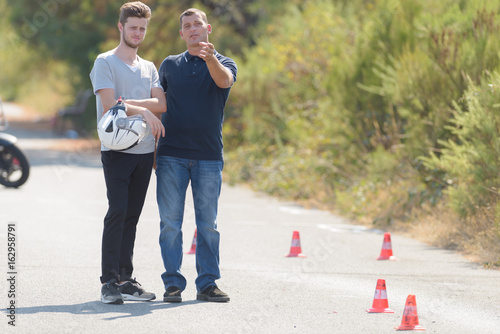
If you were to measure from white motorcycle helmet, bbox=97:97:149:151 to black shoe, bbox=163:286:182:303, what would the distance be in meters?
1.14

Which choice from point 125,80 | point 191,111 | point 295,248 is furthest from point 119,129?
point 295,248

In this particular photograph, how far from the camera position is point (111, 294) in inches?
257

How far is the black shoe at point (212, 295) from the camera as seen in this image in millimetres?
6762

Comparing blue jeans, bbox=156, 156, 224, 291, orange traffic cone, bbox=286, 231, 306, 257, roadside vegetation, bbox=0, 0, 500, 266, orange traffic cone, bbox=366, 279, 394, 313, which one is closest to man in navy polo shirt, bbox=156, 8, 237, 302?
blue jeans, bbox=156, 156, 224, 291

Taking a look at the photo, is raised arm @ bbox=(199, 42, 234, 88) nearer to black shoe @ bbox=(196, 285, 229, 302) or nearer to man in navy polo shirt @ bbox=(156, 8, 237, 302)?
man in navy polo shirt @ bbox=(156, 8, 237, 302)

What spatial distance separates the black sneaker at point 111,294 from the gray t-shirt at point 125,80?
0.98 metres

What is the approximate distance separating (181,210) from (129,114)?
851mm

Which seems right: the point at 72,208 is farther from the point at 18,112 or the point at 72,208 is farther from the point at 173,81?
the point at 18,112

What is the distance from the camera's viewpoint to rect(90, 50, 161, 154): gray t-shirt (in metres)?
6.46

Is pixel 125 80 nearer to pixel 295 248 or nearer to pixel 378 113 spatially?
pixel 295 248

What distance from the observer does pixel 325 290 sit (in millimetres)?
7469

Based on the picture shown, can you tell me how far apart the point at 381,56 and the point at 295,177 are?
10.1 ft

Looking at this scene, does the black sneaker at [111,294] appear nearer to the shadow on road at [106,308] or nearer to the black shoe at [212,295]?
the shadow on road at [106,308]

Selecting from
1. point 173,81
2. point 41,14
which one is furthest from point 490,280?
point 41,14
